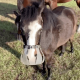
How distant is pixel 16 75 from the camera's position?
2941mm

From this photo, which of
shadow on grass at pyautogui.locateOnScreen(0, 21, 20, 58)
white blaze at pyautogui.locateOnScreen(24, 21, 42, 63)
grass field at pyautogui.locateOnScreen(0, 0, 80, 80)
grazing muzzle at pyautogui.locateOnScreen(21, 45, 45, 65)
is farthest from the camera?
shadow on grass at pyautogui.locateOnScreen(0, 21, 20, 58)

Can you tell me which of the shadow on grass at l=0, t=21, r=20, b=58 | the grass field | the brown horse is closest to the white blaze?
the brown horse

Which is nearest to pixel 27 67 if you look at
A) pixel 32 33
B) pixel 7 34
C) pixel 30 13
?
pixel 32 33

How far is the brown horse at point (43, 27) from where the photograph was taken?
1725 millimetres

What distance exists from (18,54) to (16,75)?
2.80 ft

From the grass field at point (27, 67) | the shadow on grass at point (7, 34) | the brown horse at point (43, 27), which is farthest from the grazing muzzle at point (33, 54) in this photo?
the shadow on grass at point (7, 34)

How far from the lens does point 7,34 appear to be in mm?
4812

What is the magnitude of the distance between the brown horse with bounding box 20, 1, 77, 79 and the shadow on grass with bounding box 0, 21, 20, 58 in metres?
1.59

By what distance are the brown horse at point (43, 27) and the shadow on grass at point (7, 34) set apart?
1591mm

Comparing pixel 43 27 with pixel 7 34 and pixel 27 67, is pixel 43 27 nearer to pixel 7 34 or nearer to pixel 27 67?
pixel 27 67

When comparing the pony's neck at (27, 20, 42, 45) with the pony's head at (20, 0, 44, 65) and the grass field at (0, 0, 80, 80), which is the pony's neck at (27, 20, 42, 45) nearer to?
the pony's head at (20, 0, 44, 65)

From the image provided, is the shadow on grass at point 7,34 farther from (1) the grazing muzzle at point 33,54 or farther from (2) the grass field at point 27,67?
(1) the grazing muzzle at point 33,54

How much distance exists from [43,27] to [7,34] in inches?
122

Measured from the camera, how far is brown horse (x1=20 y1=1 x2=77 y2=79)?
1.73 meters
